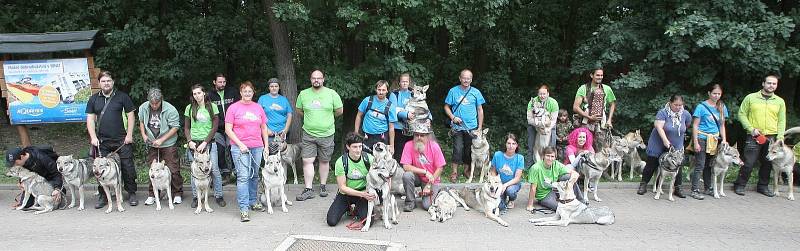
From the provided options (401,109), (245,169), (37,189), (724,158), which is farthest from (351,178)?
(724,158)

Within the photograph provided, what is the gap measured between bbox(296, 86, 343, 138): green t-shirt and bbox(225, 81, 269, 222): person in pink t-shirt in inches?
28.0

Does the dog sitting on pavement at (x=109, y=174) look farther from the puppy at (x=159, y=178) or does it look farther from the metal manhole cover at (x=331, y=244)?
the metal manhole cover at (x=331, y=244)

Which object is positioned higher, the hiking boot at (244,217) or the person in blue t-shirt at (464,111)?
the person in blue t-shirt at (464,111)

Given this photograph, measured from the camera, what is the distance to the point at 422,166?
21.9ft

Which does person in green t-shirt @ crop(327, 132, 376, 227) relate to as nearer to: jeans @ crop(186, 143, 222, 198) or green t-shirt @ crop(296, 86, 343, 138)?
green t-shirt @ crop(296, 86, 343, 138)

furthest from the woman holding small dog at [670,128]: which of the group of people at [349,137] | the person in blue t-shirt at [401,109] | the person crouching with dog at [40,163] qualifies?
the person crouching with dog at [40,163]

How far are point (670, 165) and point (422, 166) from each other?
3.53 meters

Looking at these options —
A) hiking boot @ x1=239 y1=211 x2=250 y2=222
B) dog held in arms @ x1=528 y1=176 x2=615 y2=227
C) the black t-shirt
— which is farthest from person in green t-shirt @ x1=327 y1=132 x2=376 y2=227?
the black t-shirt

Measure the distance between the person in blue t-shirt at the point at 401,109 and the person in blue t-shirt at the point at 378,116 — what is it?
0.09 metres

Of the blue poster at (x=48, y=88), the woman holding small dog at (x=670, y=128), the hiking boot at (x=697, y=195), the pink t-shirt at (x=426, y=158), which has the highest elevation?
the blue poster at (x=48, y=88)

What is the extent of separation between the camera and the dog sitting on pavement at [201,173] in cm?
640

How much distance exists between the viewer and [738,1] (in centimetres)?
833

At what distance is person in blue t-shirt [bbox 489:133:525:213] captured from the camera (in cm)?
669

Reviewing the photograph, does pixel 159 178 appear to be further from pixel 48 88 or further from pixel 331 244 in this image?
pixel 331 244
